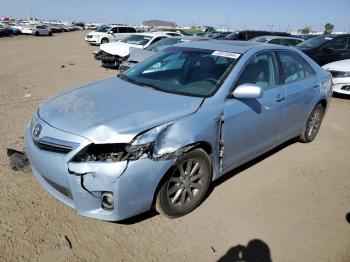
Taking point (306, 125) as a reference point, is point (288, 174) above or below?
below

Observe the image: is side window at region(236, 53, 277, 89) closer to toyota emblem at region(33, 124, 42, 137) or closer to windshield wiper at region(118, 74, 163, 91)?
windshield wiper at region(118, 74, 163, 91)

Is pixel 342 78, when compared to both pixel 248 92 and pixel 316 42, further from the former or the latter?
pixel 248 92

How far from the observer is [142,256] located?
9.29 feet

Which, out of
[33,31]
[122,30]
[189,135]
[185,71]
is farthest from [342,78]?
[33,31]

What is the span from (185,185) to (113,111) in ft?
3.21

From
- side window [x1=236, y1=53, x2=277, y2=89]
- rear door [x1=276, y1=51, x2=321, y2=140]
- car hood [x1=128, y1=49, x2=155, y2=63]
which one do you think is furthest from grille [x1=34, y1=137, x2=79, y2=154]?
car hood [x1=128, y1=49, x2=155, y2=63]

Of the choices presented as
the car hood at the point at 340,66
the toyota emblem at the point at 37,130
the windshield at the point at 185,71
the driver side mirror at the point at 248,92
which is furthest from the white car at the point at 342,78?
the toyota emblem at the point at 37,130

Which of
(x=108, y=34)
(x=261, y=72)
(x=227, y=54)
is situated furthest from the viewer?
(x=108, y=34)

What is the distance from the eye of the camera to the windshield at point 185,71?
3643 mm

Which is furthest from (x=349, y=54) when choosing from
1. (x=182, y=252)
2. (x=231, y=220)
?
(x=182, y=252)

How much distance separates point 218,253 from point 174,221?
1.84 ft

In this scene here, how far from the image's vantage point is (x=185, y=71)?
4008 mm

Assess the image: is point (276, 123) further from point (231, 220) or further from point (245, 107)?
point (231, 220)

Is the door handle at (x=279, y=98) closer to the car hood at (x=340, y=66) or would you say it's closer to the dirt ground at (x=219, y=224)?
the dirt ground at (x=219, y=224)
